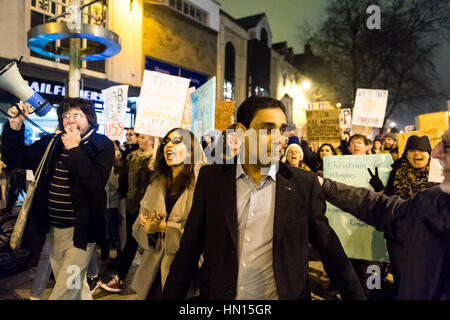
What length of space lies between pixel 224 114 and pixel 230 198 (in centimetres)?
497

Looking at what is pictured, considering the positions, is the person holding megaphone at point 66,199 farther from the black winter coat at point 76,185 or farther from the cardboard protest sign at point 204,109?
the cardboard protest sign at point 204,109

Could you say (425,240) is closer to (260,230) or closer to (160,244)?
(260,230)

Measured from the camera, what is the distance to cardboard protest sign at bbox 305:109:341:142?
23.3 feet

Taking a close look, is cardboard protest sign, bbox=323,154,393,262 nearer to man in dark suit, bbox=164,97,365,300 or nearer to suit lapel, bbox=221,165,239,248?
man in dark suit, bbox=164,97,365,300

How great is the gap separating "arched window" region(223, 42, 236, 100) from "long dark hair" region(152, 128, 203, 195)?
15986 millimetres

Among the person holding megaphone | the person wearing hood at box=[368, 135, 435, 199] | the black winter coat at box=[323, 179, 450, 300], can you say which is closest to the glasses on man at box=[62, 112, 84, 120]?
the person holding megaphone

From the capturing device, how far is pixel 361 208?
2250mm

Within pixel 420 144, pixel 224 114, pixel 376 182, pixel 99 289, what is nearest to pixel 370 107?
pixel 420 144

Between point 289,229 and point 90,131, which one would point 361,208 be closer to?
point 289,229

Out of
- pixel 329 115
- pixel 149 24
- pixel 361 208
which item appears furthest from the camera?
pixel 149 24

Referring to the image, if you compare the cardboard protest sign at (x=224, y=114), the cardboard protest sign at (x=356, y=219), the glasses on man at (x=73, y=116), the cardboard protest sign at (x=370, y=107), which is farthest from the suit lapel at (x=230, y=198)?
Result: the cardboard protest sign at (x=370, y=107)
